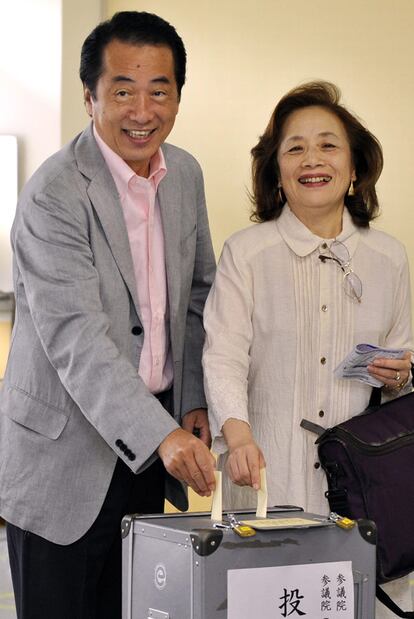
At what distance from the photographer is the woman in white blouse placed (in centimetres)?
235

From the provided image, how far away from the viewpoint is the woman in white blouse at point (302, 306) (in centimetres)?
235

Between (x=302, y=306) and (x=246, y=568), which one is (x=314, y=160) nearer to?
(x=302, y=306)

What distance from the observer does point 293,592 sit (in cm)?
180

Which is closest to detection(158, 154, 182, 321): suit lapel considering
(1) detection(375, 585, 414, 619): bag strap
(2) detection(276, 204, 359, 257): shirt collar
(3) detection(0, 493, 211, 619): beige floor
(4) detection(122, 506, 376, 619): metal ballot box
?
(2) detection(276, 204, 359, 257): shirt collar

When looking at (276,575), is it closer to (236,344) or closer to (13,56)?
(236,344)

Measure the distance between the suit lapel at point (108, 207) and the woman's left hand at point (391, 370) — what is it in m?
0.52

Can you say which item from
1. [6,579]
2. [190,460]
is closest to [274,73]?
[6,579]

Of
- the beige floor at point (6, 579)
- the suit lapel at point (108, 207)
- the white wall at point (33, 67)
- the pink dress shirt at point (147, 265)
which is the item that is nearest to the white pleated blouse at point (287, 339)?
the pink dress shirt at point (147, 265)

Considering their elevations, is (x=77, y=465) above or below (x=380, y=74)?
below

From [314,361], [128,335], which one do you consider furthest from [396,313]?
[128,335]

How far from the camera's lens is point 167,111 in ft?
7.65

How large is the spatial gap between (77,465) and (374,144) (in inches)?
39.6

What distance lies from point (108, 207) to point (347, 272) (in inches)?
21.5

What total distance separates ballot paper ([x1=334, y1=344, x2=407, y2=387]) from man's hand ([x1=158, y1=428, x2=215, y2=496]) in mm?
444
